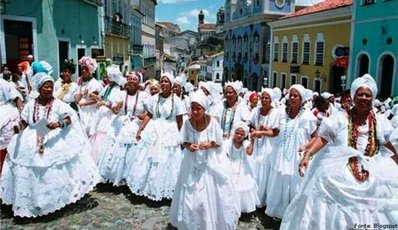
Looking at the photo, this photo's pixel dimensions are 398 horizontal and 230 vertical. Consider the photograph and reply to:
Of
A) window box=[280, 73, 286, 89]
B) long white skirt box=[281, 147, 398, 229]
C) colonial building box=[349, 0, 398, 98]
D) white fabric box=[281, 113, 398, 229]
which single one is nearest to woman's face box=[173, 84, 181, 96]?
white fabric box=[281, 113, 398, 229]

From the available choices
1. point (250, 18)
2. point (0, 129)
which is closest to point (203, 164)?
point (0, 129)

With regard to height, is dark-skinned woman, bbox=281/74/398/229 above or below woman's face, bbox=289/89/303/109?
below

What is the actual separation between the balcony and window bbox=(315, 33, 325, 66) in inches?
517

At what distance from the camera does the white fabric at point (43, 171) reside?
475 centimetres

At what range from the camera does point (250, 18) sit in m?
37.7

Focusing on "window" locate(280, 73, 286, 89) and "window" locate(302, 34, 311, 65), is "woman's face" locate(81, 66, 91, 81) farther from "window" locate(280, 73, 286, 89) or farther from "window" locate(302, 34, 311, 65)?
"window" locate(280, 73, 286, 89)

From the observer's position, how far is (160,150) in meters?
5.49

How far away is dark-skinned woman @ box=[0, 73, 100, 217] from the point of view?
4754 millimetres

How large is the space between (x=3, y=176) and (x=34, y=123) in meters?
0.76

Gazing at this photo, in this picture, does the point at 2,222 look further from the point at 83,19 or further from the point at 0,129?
the point at 83,19

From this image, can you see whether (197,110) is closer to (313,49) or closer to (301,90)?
(301,90)

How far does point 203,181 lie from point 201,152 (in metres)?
0.31

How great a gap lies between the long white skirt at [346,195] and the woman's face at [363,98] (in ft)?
1.37

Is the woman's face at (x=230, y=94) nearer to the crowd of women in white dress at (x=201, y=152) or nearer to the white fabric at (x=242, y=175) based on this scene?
the crowd of women in white dress at (x=201, y=152)
